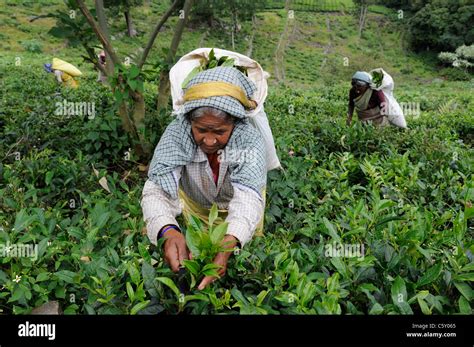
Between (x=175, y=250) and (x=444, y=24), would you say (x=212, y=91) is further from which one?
(x=444, y=24)

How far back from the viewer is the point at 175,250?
1.61 metres

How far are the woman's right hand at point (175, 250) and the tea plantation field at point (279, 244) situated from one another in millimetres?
42

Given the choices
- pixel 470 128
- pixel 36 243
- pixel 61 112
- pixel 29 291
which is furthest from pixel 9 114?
pixel 470 128

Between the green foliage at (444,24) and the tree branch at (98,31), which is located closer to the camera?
the tree branch at (98,31)

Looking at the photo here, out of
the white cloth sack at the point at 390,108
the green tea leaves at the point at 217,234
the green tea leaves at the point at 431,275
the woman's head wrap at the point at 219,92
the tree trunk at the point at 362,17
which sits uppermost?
the woman's head wrap at the point at 219,92

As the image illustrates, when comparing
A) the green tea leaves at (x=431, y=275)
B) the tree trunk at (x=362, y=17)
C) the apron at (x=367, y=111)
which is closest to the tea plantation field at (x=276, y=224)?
the green tea leaves at (x=431, y=275)

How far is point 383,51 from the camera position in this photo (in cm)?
3622

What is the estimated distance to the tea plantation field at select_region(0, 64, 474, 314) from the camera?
1.55 meters

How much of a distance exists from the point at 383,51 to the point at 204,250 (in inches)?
1512

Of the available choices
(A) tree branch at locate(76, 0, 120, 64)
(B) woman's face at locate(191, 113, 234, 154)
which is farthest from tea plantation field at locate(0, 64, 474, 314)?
(A) tree branch at locate(76, 0, 120, 64)

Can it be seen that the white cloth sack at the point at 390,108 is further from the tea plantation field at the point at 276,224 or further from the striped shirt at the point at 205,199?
the striped shirt at the point at 205,199

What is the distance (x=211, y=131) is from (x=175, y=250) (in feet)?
1.93

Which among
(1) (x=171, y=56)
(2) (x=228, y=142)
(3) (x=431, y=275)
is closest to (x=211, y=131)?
(2) (x=228, y=142)

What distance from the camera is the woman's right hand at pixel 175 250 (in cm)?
156
